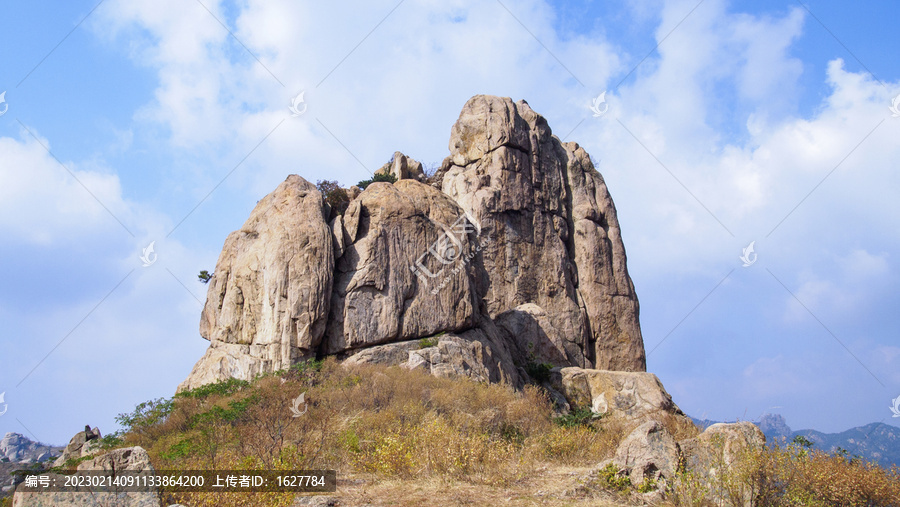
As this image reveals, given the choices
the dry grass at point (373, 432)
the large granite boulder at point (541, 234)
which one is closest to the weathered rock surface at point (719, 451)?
the dry grass at point (373, 432)

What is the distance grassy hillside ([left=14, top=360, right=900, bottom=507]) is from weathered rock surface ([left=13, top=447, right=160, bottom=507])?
0.68 m

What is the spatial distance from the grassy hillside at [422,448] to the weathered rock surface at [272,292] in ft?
5.15

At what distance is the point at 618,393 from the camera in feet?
64.6

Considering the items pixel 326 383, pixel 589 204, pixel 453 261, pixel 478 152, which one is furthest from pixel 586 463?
pixel 589 204

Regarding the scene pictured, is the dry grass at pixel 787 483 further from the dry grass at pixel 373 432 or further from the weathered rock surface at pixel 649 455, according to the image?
the dry grass at pixel 373 432

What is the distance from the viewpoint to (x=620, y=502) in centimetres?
757

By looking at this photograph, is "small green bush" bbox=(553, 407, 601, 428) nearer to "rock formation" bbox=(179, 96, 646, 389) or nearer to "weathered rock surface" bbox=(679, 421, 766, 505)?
"rock formation" bbox=(179, 96, 646, 389)

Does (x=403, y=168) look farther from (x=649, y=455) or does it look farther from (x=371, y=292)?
(x=649, y=455)

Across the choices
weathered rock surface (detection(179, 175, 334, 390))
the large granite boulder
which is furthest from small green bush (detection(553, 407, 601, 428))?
the large granite boulder

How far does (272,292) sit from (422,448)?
10371mm

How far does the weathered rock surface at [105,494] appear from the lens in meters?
6.56

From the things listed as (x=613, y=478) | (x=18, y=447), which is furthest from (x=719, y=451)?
(x=18, y=447)

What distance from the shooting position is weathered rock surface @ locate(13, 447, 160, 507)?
21.5ft

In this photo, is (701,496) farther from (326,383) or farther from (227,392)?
(227,392)
